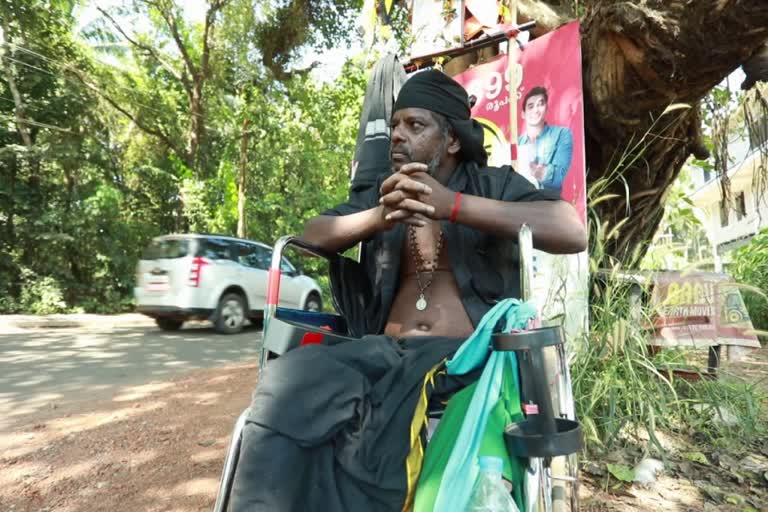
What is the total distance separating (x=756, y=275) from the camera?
6809 millimetres

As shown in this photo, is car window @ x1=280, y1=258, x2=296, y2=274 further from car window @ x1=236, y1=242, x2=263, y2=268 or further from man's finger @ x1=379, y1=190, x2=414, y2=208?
man's finger @ x1=379, y1=190, x2=414, y2=208

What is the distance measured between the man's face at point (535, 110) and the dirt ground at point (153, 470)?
217 cm

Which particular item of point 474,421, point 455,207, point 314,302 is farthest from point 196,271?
point 474,421

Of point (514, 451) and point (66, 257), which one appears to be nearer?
point (514, 451)

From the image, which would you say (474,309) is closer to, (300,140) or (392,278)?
(392,278)

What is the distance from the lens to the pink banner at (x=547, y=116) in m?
3.35

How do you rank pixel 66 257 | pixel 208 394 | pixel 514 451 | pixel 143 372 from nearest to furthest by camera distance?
pixel 514 451 → pixel 208 394 → pixel 143 372 → pixel 66 257

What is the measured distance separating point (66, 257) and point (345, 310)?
13958 millimetres

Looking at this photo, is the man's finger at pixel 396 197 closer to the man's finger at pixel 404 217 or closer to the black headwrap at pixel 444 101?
the man's finger at pixel 404 217

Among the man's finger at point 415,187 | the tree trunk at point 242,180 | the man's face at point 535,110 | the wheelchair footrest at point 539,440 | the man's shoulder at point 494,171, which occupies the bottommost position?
the wheelchair footrest at point 539,440

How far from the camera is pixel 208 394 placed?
4160mm

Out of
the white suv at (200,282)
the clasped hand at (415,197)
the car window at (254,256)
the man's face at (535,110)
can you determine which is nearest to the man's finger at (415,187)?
the clasped hand at (415,197)

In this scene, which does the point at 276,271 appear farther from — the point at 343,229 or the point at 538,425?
the point at 538,425

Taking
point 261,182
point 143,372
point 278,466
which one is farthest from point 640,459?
point 261,182
